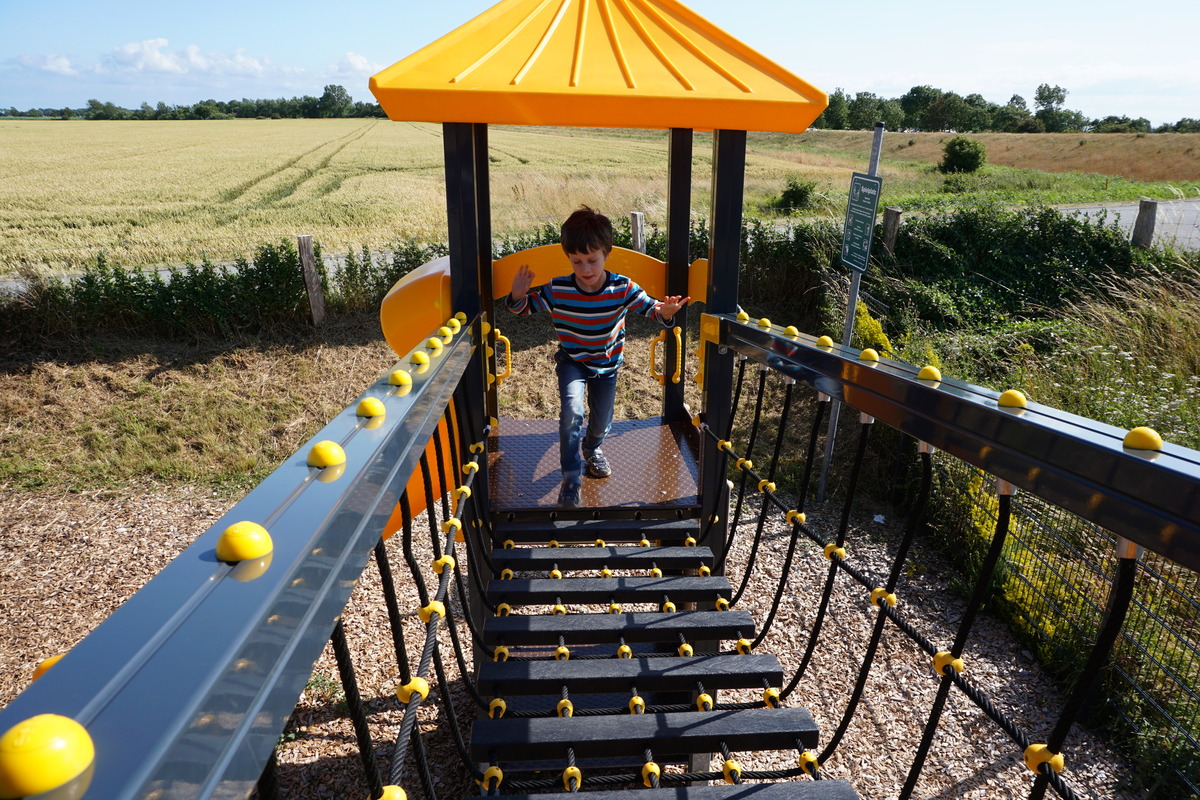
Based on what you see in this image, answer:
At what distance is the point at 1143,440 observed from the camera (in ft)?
3.36

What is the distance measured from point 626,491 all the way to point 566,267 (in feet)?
4.11

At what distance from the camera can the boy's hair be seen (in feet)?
10.8

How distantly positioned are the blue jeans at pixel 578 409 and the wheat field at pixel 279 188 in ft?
4.91

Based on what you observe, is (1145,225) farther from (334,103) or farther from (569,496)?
(334,103)

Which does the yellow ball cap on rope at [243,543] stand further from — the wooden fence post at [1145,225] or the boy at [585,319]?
the wooden fence post at [1145,225]

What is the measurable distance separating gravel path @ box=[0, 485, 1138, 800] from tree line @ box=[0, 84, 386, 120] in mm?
59971

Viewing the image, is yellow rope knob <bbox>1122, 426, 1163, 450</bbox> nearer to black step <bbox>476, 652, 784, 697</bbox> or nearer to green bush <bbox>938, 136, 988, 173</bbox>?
black step <bbox>476, 652, 784, 697</bbox>

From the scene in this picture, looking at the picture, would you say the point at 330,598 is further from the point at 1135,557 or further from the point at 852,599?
the point at 852,599

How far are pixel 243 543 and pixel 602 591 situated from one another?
1.96m

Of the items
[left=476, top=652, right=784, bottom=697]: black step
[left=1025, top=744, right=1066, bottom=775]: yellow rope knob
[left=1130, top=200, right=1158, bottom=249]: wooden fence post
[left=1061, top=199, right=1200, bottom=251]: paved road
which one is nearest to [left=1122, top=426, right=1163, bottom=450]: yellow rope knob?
[left=1025, top=744, right=1066, bottom=775]: yellow rope knob

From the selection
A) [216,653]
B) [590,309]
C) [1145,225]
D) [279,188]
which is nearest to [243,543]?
[216,653]

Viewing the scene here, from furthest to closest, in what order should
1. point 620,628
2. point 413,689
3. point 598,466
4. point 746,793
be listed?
point 598,466, point 620,628, point 746,793, point 413,689

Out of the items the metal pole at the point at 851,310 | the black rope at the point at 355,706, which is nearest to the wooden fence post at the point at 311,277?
the metal pole at the point at 851,310

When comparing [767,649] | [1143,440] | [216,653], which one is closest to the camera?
[216,653]
